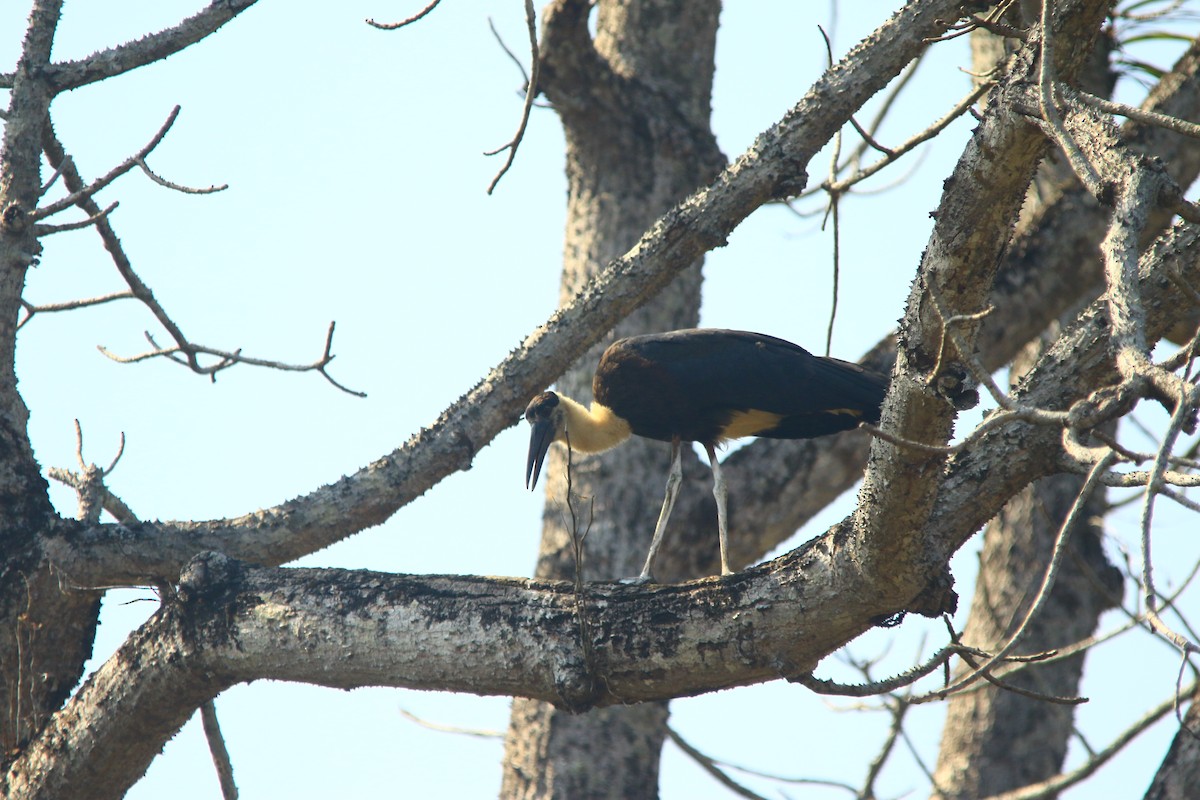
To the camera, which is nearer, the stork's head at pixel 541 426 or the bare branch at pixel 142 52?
the bare branch at pixel 142 52

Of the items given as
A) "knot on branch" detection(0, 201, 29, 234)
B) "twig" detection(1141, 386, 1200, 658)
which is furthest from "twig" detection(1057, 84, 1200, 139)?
"knot on branch" detection(0, 201, 29, 234)

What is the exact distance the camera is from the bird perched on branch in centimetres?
554

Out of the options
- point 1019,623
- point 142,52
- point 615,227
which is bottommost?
point 142,52

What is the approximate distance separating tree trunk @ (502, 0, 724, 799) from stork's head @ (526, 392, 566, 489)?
0.22 metres

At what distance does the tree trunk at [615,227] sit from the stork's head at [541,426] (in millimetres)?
217

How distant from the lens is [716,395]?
584 centimetres

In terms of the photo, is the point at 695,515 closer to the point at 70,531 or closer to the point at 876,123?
the point at 876,123

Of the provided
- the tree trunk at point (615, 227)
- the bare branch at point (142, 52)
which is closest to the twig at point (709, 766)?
the tree trunk at point (615, 227)

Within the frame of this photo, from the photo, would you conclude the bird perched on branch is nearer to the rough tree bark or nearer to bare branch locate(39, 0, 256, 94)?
the rough tree bark

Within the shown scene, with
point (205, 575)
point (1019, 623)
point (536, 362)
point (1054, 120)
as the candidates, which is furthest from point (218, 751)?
point (1019, 623)

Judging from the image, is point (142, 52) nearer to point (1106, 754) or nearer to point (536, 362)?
point (536, 362)

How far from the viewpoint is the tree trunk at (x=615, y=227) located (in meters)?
6.54

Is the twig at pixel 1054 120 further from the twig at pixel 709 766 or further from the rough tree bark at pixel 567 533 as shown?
the twig at pixel 709 766

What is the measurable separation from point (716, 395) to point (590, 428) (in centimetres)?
98
